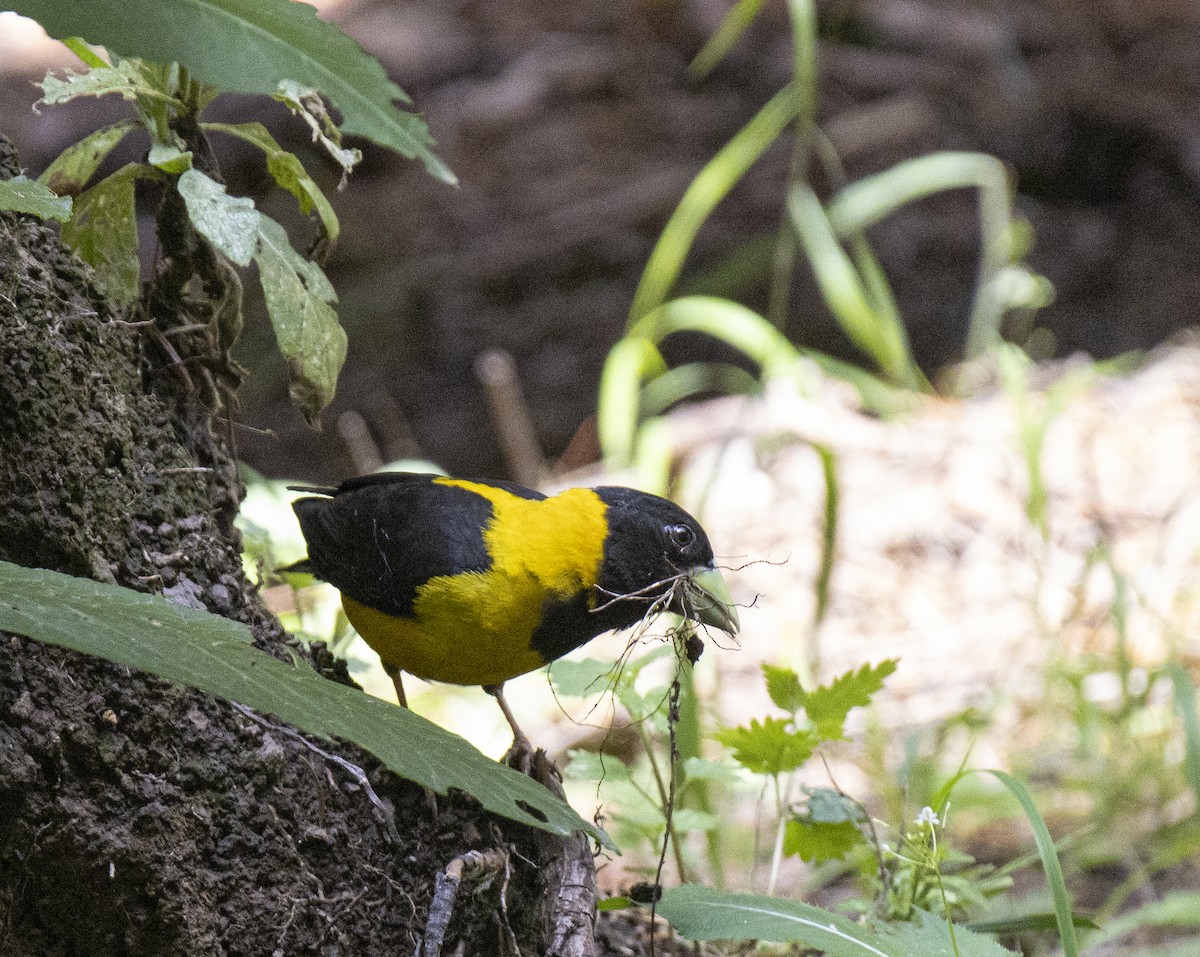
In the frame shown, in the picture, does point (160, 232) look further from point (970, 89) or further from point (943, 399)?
point (970, 89)

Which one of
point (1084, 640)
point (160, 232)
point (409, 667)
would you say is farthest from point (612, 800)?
point (1084, 640)

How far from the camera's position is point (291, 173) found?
2121mm

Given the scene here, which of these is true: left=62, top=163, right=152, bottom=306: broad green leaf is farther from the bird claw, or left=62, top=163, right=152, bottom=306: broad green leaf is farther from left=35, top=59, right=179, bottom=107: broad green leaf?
the bird claw

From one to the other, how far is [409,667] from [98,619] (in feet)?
4.11

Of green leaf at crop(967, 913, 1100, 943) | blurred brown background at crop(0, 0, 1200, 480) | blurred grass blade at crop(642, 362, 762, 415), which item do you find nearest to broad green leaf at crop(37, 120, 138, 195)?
green leaf at crop(967, 913, 1100, 943)

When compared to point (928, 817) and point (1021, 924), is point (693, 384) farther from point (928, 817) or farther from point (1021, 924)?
point (928, 817)

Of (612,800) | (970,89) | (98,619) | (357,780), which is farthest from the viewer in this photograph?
(970,89)

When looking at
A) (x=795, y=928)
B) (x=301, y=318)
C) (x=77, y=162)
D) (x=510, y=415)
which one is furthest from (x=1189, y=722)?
(x=510, y=415)

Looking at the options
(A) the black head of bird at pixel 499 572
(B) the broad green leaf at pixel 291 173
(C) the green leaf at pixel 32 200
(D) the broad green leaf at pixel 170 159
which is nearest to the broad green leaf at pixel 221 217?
(D) the broad green leaf at pixel 170 159

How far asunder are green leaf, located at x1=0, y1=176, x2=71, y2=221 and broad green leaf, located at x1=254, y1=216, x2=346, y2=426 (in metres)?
0.39

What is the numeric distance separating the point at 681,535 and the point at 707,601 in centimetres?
16

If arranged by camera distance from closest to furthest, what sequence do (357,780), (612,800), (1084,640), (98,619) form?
(98,619)
(357,780)
(612,800)
(1084,640)

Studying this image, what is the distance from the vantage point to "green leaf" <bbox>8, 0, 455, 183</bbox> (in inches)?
58.3

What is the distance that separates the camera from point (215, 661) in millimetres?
1371
